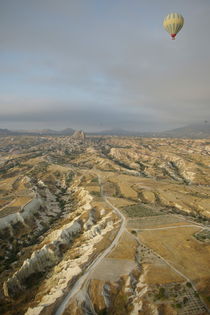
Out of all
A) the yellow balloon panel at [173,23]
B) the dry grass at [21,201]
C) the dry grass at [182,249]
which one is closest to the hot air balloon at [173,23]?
the yellow balloon panel at [173,23]

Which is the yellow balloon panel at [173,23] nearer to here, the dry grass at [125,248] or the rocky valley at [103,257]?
the rocky valley at [103,257]

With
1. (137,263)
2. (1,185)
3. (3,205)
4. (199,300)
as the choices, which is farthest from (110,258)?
(1,185)

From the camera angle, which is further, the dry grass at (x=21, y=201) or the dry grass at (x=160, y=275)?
the dry grass at (x=21, y=201)

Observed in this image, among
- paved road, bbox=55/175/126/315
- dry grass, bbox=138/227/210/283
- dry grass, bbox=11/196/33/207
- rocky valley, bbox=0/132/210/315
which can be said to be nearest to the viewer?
paved road, bbox=55/175/126/315

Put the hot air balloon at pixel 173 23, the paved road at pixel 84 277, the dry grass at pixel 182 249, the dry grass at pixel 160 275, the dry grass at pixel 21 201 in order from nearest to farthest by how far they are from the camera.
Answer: the paved road at pixel 84 277, the dry grass at pixel 160 275, the dry grass at pixel 182 249, the hot air balloon at pixel 173 23, the dry grass at pixel 21 201

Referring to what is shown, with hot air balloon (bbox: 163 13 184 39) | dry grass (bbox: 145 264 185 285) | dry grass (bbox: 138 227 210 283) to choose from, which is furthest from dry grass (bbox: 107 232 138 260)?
hot air balloon (bbox: 163 13 184 39)

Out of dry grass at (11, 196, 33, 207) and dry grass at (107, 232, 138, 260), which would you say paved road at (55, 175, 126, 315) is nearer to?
dry grass at (107, 232, 138, 260)

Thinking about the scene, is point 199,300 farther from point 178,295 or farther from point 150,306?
point 150,306

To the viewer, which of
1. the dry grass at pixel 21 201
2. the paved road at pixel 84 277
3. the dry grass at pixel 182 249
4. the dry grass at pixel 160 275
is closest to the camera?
the paved road at pixel 84 277

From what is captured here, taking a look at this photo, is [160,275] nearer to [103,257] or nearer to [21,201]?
[103,257]

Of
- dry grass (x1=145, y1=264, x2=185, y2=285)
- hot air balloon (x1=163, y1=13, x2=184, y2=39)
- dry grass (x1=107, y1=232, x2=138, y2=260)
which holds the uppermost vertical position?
hot air balloon (x1=163, y1=13, x2=184, y2=39)
